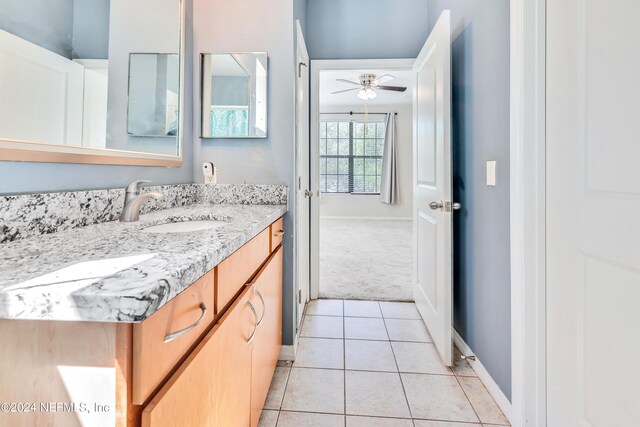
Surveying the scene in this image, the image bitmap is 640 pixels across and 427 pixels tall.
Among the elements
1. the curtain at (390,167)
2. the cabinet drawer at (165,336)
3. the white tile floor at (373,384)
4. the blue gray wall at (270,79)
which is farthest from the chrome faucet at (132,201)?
the curtain at (390,167)

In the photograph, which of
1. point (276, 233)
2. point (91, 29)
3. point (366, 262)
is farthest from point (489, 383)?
point (366, 262)

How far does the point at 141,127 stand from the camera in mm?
1379


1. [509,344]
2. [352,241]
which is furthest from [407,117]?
[509,344]

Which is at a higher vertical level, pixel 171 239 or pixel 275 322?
pixel 171 239

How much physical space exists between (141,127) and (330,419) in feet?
4.94

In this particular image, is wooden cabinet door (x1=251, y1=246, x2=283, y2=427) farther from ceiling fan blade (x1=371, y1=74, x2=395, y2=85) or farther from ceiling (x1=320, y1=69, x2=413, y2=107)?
ceiling fan blade (x1=371, y1=74, x2=395, y2=85)

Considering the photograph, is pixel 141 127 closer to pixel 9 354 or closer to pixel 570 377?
pixel 9 354

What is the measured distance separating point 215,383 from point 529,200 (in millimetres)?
1208

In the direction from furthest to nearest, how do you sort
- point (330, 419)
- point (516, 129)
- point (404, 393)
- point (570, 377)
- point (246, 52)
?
point (246, 52), point (404, 393), point (330, 419), point (516, 129), point (570, 377)

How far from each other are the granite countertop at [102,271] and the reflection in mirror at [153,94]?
652 millimetres

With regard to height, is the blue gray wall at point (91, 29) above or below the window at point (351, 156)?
below

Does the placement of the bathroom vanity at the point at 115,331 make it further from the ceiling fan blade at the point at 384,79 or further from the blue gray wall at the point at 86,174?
the ceiling fan blade at the point at 384,79

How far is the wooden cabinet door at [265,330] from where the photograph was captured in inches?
43.8

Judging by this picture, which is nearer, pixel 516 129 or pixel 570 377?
pixel 570 377
